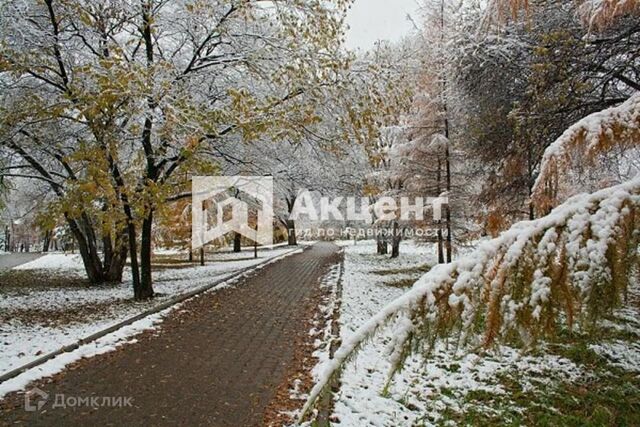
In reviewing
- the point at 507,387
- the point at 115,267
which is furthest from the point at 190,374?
the point at 115,267

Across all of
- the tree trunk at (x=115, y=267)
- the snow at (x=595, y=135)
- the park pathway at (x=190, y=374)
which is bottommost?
the park pathway at (x=190, y=374)

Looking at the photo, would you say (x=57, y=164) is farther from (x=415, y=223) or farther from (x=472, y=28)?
(x=472, y=28)

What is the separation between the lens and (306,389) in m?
5.31

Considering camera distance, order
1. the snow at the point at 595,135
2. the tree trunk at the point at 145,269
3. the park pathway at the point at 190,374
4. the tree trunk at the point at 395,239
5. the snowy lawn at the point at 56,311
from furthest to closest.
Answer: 1. the tree trunk at the point at 395,239
2. the tree trunk at the point at 145,269
3. the snowy lawn at the point at 56,311
4. the park pathway at the point at 190,374
5. the snow at the point at 595,135

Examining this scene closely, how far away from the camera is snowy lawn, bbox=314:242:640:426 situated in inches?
179

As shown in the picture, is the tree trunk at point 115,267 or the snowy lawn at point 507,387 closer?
the snowy lawn at point 507,387

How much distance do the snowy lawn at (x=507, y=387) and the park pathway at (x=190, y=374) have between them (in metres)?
0.92

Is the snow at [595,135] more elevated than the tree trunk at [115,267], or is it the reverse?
the snow at [595,135]

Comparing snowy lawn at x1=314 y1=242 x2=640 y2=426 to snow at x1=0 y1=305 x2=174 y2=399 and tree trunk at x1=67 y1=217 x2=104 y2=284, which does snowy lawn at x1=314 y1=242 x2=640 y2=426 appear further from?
tree trunk at x1=67 y1=217 x2=104 y2=284

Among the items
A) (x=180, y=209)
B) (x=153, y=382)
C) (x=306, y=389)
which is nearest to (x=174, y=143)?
(x=153, y=382)

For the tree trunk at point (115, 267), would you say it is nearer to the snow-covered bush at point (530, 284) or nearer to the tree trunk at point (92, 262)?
the tree trunk at point (92, 262)

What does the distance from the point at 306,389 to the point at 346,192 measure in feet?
42.4

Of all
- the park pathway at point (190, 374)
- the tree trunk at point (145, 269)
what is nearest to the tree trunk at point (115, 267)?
the tree trunk at point (145, 269)

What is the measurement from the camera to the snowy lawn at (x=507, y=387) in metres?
4.54
